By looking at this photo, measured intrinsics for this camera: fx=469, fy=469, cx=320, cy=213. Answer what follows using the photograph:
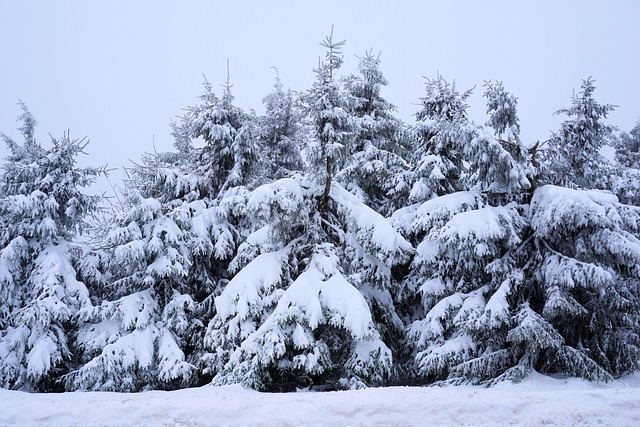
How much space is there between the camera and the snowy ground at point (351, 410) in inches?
297

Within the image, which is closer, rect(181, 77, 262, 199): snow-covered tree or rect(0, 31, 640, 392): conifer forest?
rect(0, 31, 640, 392): conifer forest

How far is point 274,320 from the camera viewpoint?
1132 centimetres

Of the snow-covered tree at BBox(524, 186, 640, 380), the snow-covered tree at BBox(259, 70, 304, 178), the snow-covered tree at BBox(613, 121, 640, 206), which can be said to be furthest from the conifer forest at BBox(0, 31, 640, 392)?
the snow-covered tree at BBox(259, 70, 304, 178)

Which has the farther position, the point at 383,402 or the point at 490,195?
the point at 490,195

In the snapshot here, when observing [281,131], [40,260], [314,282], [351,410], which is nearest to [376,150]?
[281,131]

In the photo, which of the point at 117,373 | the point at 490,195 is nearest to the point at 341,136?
the point at 490,195

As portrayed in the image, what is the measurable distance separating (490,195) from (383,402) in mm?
7813

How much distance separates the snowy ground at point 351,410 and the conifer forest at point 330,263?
2.77 m

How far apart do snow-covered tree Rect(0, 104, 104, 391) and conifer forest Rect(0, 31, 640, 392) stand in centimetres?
6

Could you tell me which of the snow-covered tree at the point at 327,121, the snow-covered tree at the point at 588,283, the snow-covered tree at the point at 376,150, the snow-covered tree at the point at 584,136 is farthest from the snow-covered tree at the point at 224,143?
the snow-covered tree at the point at 584,136

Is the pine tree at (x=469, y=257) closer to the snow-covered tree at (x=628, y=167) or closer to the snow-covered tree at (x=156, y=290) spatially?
the snow-covered tree at (x=156, y=290)

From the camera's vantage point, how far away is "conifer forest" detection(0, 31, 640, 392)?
443 inches

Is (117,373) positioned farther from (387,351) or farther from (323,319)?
(387,351)

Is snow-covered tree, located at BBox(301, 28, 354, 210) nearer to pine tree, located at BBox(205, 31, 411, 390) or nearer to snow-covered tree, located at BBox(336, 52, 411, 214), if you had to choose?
pine tree, located at BBox(205, 31, 411, 390)
